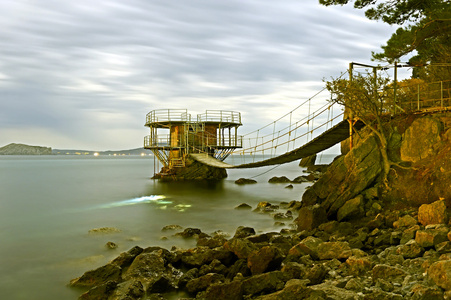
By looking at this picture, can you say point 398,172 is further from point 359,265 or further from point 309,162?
point 309,162

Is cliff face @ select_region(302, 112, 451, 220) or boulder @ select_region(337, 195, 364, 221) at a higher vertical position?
cliff face @ select_region(302, 112, 451, 220)

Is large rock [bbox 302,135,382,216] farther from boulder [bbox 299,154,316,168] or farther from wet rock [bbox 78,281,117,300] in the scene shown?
boulder [bbox 299,154,316,168]

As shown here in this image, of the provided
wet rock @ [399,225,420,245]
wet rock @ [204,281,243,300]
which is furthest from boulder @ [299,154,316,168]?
wet rock @ [204,281,243,300]

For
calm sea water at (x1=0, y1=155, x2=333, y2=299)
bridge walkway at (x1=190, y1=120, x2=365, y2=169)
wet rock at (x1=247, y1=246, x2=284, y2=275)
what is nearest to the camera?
wet rock at (x1=247, y1=246, x2=284, y2=275)

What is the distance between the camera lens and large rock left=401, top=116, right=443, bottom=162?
33.3 ft

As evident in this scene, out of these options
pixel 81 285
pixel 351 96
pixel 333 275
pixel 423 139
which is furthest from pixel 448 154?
pixel 81 285

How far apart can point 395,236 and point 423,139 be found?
4.14 m

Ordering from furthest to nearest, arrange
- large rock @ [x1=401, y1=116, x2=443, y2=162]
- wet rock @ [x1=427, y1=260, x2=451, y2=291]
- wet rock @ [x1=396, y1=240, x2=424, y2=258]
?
large rock @ [x1=401, y1=116, x2=443, y2=162] → wet rock @ [x1=396, y1=240, x2=424, y2=258] → wet rock @ [x1=427, y1=260, x2=451, y2=291]

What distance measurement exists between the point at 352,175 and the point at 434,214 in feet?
10.8

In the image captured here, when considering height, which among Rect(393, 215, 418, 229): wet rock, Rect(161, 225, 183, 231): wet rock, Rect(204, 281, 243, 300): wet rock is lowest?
Rect(161, 225, 183, 231): wet rock

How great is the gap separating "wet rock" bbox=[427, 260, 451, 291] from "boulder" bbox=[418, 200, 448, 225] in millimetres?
3131

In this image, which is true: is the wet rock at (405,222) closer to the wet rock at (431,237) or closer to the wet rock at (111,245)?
the wet rock at (431,237)

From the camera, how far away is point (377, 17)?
42.3 ft

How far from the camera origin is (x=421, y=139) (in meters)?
10.4
